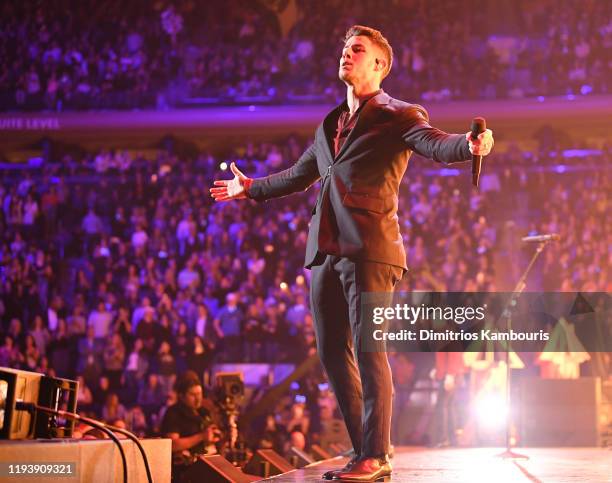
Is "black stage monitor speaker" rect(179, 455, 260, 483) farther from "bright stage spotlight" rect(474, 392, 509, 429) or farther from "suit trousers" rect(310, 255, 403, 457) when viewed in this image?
"bright stage spotlight" rect(474, 392, 509, 429)

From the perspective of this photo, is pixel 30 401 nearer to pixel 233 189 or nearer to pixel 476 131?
pixel 233 189

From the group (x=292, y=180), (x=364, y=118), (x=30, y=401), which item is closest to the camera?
(x=30, y=401)

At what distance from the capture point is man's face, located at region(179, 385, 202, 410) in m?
5.63

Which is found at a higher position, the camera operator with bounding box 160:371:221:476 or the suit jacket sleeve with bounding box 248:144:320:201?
the suit jacket sleeve with bounding box 248:144:320:201

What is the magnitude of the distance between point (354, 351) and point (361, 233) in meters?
0.38

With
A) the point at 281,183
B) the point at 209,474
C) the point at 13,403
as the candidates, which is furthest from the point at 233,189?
the point at 13,403

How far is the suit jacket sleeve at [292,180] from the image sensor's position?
3.12 meters

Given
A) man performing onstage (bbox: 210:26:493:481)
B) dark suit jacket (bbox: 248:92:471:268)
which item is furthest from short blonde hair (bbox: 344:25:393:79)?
dark suit jacket (bbox: 248:92:471:268)

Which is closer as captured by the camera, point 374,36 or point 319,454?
point 374,36

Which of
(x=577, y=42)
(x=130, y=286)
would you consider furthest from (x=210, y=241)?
(x=577, y=42)

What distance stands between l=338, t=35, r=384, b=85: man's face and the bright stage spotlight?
5.12m

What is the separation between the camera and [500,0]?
15.3m

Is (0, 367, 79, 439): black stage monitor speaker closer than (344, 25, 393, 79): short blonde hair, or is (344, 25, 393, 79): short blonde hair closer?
Answer: (0, 367, 79, 439): black stage monitor speaker

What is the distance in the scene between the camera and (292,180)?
3.15 meters
